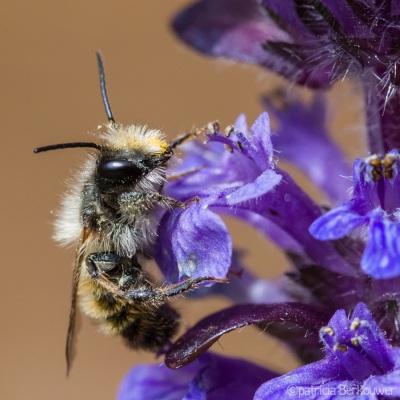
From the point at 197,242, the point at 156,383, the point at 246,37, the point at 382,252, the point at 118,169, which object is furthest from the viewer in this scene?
the point at 246,37

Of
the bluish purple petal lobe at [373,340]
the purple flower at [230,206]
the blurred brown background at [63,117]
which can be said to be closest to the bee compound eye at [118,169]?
the purple flower at [230,206]

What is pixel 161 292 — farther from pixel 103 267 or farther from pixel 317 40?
pixel 317 40

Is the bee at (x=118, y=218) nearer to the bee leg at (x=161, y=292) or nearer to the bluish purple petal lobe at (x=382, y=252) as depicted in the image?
the bee leg at (x=161, y=292)

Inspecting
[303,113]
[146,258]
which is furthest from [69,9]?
[146,258]

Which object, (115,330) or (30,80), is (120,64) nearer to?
(30,80)

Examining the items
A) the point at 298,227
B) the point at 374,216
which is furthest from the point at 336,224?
the point at 298,227

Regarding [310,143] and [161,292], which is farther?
[310,143]

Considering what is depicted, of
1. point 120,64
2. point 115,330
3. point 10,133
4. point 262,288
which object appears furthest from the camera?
point 120,64

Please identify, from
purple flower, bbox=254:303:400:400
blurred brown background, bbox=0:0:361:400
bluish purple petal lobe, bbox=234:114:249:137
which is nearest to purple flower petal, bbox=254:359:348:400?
purple flower, bbox=254:303:400:400
